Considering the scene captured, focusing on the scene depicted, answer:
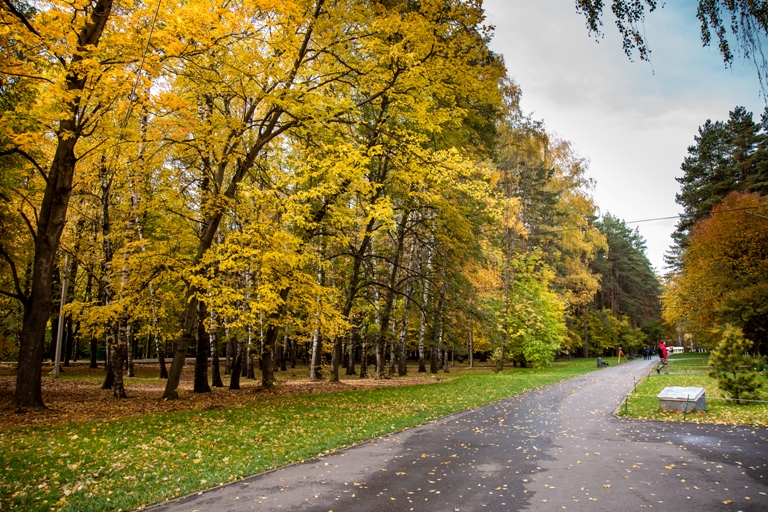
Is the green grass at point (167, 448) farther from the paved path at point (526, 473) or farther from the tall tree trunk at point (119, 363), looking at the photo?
the tall tree trunk at point (119, 363)

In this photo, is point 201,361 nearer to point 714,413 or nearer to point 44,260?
point 44,260

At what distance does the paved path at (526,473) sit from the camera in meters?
4.79

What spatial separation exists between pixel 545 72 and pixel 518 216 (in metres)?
24.1

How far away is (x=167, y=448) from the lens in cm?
671

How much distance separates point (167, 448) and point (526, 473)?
5239mm

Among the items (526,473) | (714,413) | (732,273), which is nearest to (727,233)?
(732,273)

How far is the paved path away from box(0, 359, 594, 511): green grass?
0.50 meters

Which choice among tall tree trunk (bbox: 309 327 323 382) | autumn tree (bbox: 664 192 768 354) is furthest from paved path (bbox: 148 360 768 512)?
autumn tree (bbox: 664 192 768 354)

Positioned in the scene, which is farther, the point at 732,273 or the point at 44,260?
the point at 732,273

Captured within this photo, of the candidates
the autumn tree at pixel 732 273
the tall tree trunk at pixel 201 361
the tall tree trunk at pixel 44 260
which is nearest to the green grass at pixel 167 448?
the tall tree trunk at pixel 44 260

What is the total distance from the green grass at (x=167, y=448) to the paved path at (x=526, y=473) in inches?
19.6

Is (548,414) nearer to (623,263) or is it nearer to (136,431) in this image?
(136,431)

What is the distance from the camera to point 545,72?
6.18m

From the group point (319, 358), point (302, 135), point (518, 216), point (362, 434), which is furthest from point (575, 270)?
point (362, 434)
